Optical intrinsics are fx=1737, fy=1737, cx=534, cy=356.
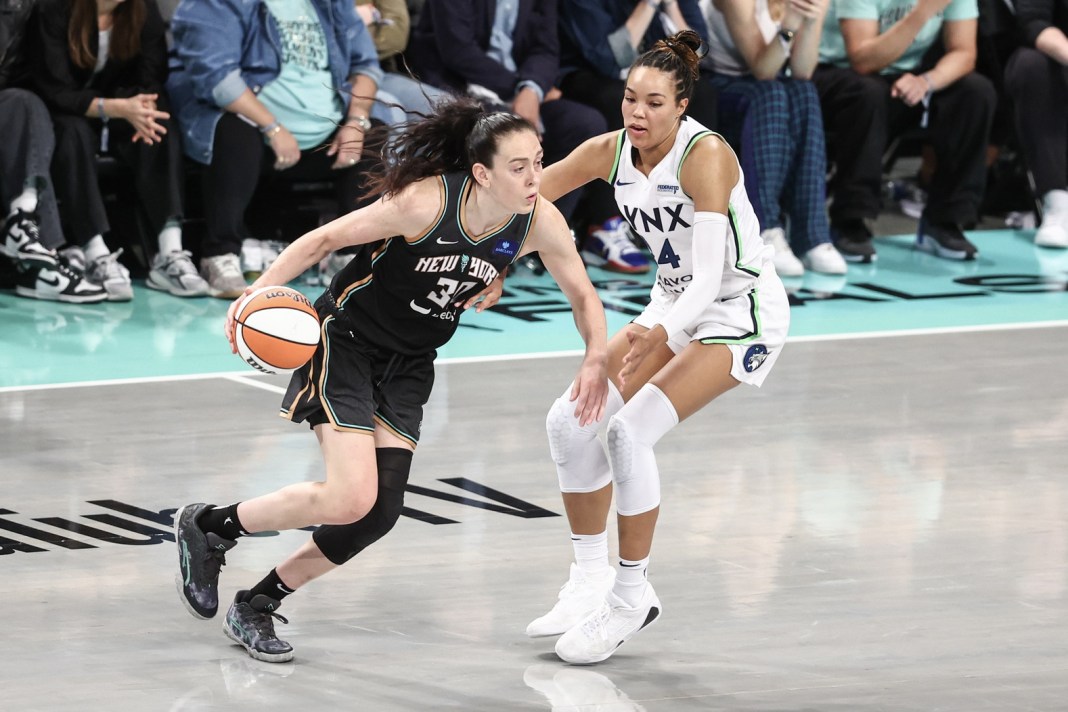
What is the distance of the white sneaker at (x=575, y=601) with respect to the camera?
430 cm

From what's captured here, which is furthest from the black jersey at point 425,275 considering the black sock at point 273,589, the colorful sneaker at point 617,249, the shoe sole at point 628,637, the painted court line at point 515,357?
the colorful sneaker at point 617,249

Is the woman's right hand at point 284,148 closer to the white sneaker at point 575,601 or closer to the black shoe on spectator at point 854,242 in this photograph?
the black shoe on spectator at point 854,242

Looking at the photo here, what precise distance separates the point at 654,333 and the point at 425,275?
58cm

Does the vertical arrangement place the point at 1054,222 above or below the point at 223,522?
below

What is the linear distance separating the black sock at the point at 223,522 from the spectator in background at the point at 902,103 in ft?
19.2

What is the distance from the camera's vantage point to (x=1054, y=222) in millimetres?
9930

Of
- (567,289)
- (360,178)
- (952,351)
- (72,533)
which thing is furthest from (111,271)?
(567,289)

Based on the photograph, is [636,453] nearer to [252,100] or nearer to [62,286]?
[252,100]

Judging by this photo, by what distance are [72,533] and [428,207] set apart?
5.45 ft

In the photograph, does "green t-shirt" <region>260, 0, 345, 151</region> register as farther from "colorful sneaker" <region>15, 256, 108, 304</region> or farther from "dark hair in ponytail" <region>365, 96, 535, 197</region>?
"dark hair in ponytail" <region>365, 96, 535, 197</region>

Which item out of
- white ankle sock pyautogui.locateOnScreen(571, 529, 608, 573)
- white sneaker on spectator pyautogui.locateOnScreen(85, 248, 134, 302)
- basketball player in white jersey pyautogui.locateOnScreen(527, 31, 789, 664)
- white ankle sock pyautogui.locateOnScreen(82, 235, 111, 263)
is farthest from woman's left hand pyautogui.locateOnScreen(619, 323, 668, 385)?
white ankle sock pyautogui.locateOnScreen(82, 235, 111, 263)

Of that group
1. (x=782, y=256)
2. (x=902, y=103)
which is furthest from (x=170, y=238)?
(x=902, y=103)

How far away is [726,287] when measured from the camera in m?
4.57

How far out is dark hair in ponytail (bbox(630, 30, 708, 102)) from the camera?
4402mm
